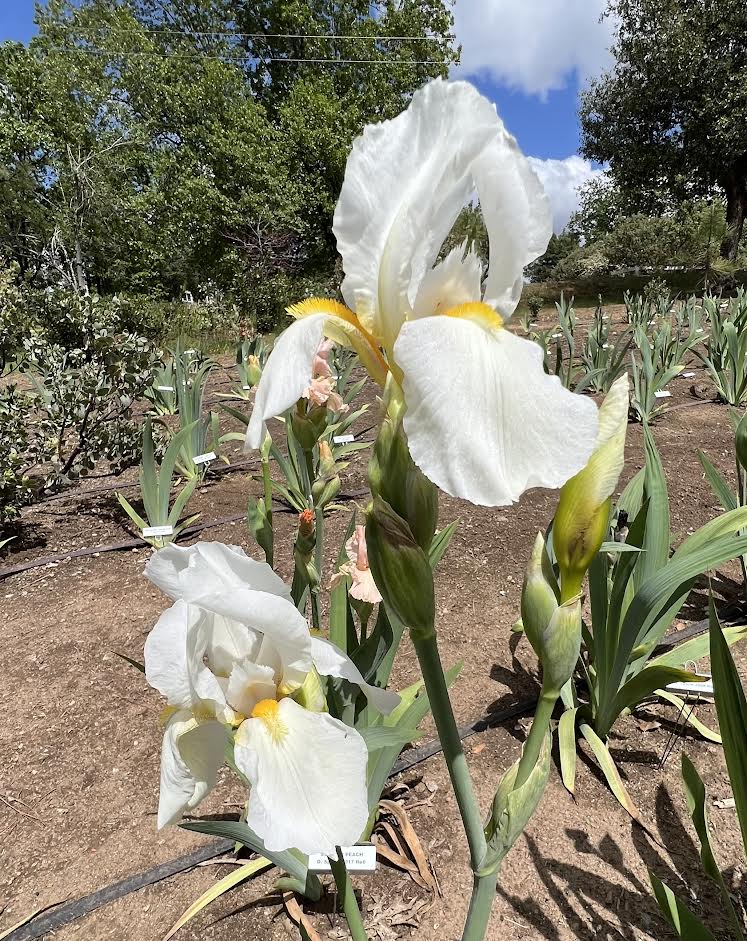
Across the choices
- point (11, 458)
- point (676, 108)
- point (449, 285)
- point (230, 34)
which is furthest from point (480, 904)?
point (230, 34)

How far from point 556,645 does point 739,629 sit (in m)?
1.44

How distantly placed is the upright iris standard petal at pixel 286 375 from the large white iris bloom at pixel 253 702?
133 mm

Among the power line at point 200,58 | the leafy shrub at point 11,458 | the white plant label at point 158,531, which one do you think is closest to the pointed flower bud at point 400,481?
the white plant label at point 158,531

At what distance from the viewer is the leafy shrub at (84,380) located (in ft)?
10.8

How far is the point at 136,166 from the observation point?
15.3 metres

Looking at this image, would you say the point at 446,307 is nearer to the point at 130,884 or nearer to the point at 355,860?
the point at 355,860

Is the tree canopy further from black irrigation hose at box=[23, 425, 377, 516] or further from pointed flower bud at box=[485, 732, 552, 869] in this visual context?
pointed flower bud at box=[485, 732, 552, 869]

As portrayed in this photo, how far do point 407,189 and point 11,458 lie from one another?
115 inches

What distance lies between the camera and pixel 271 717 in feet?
1.89

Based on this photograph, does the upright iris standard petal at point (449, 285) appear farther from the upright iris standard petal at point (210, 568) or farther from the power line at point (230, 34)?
the power line at point (230, 34)

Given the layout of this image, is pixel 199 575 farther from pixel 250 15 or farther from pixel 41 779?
pixel 250 15

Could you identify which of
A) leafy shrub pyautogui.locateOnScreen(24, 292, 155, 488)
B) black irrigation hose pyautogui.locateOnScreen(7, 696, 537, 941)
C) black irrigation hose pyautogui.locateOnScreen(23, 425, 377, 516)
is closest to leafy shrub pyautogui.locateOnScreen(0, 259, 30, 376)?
leafy shrub pyautogui.locateOnScreen(24, 292, 155, 488)

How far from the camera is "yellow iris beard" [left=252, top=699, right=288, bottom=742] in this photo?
561 millimetres

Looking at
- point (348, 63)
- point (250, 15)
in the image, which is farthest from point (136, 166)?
point (348, 63)
